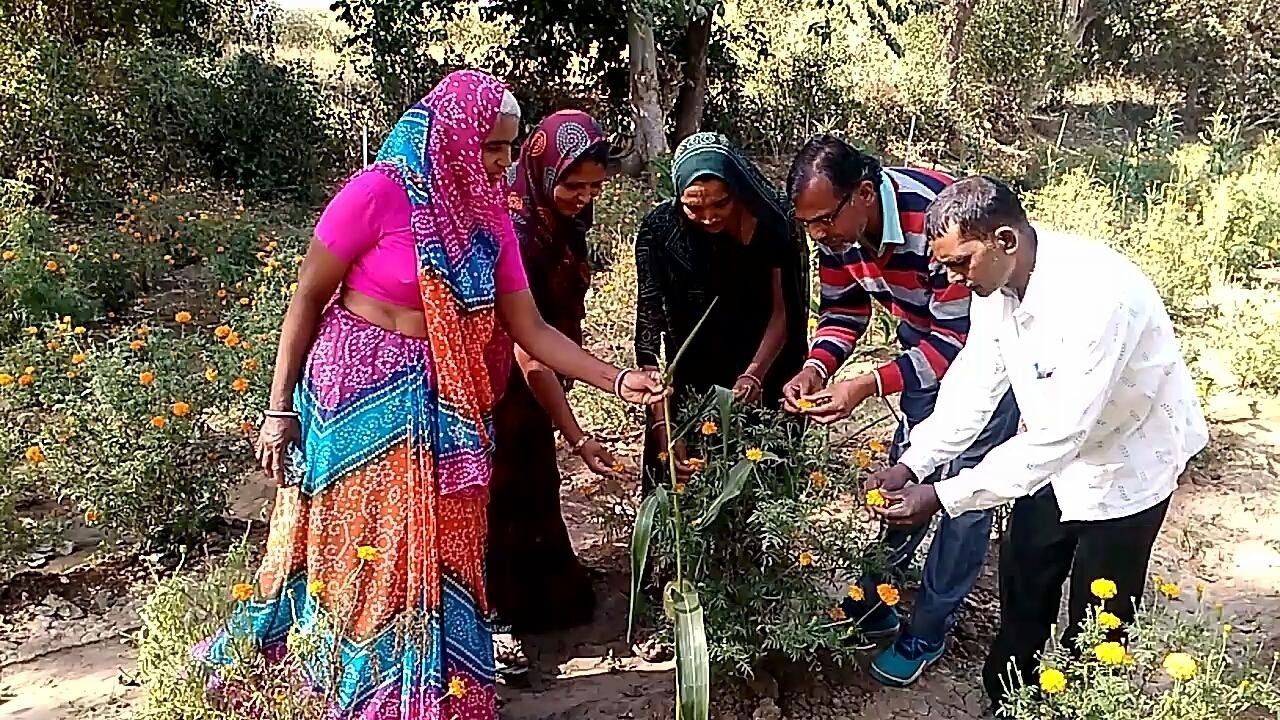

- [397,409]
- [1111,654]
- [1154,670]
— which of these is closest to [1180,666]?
[1111,654]

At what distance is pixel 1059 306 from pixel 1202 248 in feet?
14.9

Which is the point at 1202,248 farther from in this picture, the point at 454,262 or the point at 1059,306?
the point at 454,262

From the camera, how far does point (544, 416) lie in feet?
9.03

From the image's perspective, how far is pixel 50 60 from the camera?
6383mm

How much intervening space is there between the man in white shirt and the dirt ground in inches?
23.0

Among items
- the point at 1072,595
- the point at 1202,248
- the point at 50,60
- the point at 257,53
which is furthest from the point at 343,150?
the point at 1072,595

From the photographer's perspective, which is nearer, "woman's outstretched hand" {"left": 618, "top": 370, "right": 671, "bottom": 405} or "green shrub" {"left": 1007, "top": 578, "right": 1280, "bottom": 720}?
"green shrub" {"left": 1007, "top": 578, "right": 1280, "bottom": 720}

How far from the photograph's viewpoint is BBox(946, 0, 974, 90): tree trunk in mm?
10898

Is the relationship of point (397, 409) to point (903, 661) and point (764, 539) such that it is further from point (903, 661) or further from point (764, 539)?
point (903, 661)

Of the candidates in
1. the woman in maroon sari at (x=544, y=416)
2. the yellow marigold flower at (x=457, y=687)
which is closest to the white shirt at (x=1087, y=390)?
the woman in maroon sari at (x=544, y=416)

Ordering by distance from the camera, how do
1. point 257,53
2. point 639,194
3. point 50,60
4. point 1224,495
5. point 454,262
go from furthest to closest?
point 257,53 < point 639,194 < point 50,60 < point 1224,495 < point 454,262

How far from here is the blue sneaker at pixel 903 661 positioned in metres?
2.63

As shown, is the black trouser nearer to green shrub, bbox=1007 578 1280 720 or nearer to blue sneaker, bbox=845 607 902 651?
green shrub, bbox=1007 578 1280 720

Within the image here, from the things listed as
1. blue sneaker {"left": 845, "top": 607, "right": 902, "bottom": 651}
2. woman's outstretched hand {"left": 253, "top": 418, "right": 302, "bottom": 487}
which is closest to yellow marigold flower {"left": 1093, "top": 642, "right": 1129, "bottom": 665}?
blue sneaker {"left": 845, "top": 607, "right": 902, "bottom": 651}
